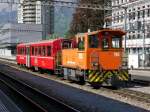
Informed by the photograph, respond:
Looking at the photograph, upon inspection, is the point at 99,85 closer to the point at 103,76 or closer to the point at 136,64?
the point at 103,76

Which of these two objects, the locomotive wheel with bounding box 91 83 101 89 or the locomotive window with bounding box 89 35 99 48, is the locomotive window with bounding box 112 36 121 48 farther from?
the locomotive wheel with bounding box 91 83 101 89

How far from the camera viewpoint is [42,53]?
38219 mm

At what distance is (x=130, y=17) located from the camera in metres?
82.1

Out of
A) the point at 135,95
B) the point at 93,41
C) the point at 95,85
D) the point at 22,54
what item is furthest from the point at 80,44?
the point at 22,54

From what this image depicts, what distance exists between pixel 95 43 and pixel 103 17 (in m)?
70.1

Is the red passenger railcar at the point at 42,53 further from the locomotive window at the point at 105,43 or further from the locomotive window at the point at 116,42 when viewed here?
the locomotive window at the point at 105,43

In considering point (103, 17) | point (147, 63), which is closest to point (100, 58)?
point (147, 63)

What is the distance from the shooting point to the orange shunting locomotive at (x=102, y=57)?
23812mm

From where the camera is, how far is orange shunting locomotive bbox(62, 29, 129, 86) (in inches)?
938

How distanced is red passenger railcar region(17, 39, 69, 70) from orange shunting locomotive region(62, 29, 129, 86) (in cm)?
929

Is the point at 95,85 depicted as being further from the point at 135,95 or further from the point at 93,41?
the point at 135,95

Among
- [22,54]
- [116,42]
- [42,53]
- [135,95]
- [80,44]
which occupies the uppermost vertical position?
[116,42]

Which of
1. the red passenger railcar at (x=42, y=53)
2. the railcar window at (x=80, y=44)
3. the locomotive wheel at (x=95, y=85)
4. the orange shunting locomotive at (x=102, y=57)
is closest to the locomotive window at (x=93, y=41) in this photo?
the orange shunting locomotive at (x=102, y=57)

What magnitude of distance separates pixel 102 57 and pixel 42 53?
1487cm
